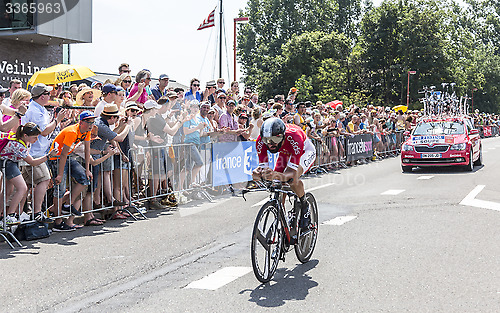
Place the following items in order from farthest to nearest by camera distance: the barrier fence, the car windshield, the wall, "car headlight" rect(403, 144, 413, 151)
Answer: the wall
the car windshield
"car headlight" rect(403, 144, 413, 151)
the barrier fence

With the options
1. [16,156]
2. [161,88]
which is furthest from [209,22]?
[16,156]

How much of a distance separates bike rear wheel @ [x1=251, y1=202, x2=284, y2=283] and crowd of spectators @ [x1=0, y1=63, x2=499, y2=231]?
3942 mm

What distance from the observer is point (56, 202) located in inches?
366

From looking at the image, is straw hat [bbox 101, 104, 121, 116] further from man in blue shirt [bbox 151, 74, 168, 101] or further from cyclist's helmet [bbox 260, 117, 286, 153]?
cyclist's helmet [bbox 260, 117, 286, 153]

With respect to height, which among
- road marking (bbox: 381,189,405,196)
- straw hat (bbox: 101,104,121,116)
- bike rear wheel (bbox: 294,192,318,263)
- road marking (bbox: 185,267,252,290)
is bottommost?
road marking (bbox: 381,189,405,196)

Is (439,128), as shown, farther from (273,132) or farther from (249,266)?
(273,132)

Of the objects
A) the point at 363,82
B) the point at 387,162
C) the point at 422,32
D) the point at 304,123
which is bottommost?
the point at 387,162

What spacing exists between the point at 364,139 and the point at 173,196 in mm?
12137

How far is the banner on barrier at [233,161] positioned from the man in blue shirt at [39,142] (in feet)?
15.2

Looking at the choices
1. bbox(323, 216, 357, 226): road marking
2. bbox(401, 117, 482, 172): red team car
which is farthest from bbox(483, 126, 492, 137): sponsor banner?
bbox(323, 216, 357, 226): road marking

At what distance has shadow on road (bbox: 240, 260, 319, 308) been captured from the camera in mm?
5527

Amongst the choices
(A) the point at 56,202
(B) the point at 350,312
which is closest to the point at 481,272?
(B) the point at 350,312

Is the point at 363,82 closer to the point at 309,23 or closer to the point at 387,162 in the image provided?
the point at 309,23

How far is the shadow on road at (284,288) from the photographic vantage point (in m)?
5.53
